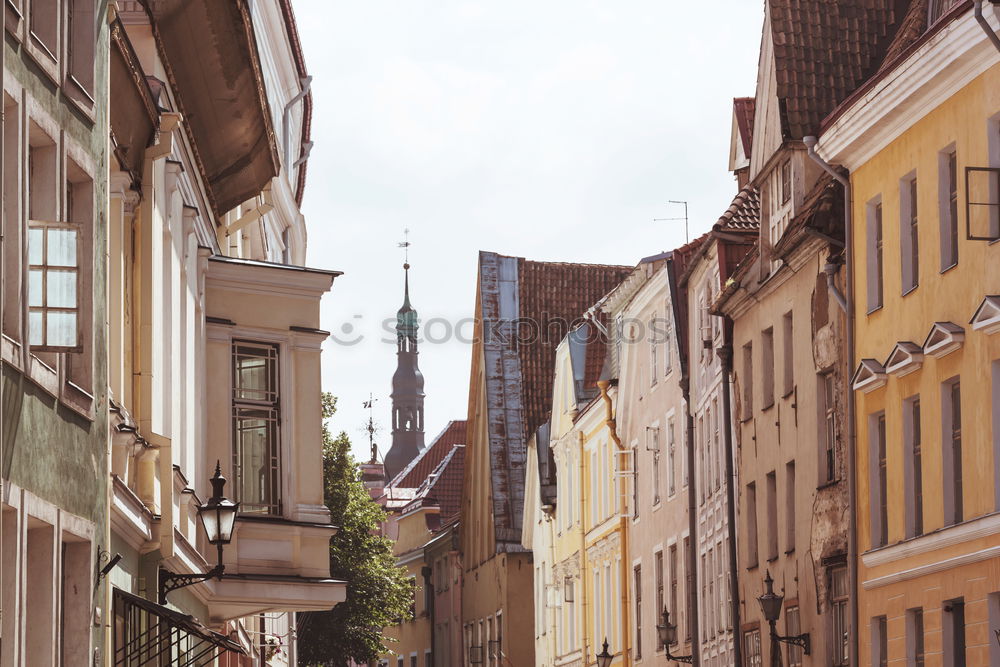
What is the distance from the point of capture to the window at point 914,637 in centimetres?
2138

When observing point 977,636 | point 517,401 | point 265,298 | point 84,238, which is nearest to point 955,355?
point 977,636

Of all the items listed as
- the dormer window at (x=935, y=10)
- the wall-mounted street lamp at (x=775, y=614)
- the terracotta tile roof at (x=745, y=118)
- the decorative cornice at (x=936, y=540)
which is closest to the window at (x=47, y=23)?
the decorative cornice at (x=936, y=540)

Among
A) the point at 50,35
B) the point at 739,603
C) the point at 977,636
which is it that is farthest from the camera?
the point at 739,603

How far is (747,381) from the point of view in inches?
1229

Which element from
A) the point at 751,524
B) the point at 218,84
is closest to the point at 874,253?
the point at 751,524

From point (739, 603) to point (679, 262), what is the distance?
28.7ft

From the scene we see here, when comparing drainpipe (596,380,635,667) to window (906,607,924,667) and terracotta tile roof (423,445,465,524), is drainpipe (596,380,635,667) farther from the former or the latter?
terracotta tile roof (423,445,465,524)

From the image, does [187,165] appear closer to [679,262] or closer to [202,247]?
[202,247]

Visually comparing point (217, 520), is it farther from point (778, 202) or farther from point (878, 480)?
point (778, 202)

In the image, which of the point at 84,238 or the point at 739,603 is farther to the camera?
the point at 739,603

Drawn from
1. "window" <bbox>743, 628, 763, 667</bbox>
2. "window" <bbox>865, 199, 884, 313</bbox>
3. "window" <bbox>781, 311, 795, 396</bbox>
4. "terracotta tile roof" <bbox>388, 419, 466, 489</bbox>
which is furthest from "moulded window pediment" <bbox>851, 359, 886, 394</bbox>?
"terracotta tile roof" <bbox>388, 419, 466, 489</bbox>

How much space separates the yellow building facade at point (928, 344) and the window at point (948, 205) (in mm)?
21

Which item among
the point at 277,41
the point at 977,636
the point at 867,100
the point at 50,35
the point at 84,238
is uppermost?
the point at 277,41

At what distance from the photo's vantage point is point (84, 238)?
12281 millimetres
